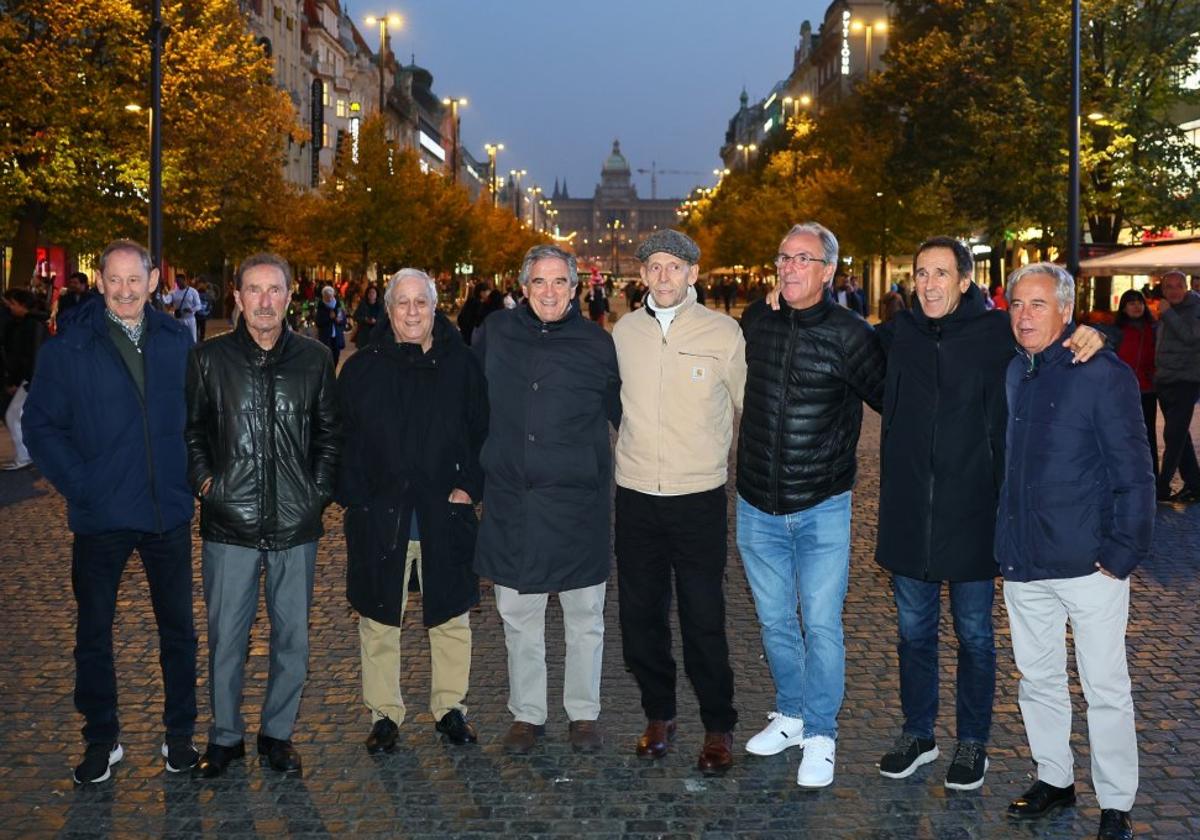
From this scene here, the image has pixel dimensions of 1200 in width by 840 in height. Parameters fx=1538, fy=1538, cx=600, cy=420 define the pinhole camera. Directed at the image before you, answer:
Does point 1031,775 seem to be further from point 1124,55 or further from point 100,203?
point 1124,55

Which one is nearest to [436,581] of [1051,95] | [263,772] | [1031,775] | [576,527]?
[576,527]

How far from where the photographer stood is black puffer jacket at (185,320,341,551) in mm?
5816

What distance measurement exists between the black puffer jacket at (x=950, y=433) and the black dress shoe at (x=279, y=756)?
7.94ft

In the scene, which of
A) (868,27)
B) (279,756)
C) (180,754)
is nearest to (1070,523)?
(279,756)

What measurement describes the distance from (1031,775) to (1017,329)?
5.81 feet

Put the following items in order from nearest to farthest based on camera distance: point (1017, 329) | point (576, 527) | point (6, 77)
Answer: point (1017, 329) → point (576, 527) → point (6, 77)

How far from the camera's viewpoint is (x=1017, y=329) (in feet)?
17.8

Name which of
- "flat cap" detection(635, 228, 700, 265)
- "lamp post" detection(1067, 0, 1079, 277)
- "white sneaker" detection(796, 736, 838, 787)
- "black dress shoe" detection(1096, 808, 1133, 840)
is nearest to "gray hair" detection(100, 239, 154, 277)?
"flat cap" detection(635, 228, 700, 265)

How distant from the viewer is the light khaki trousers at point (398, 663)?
6289 mm

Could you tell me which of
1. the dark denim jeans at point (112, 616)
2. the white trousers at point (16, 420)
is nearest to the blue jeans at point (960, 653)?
the dark denim jeans at point (112, 616)

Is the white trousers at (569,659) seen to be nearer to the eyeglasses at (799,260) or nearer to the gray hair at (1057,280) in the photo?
the eyeglasses at (799,260)

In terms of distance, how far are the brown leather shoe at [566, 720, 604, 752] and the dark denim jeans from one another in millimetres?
1516

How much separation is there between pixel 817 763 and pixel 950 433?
1353mm

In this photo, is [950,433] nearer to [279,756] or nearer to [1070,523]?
[1070,523]
